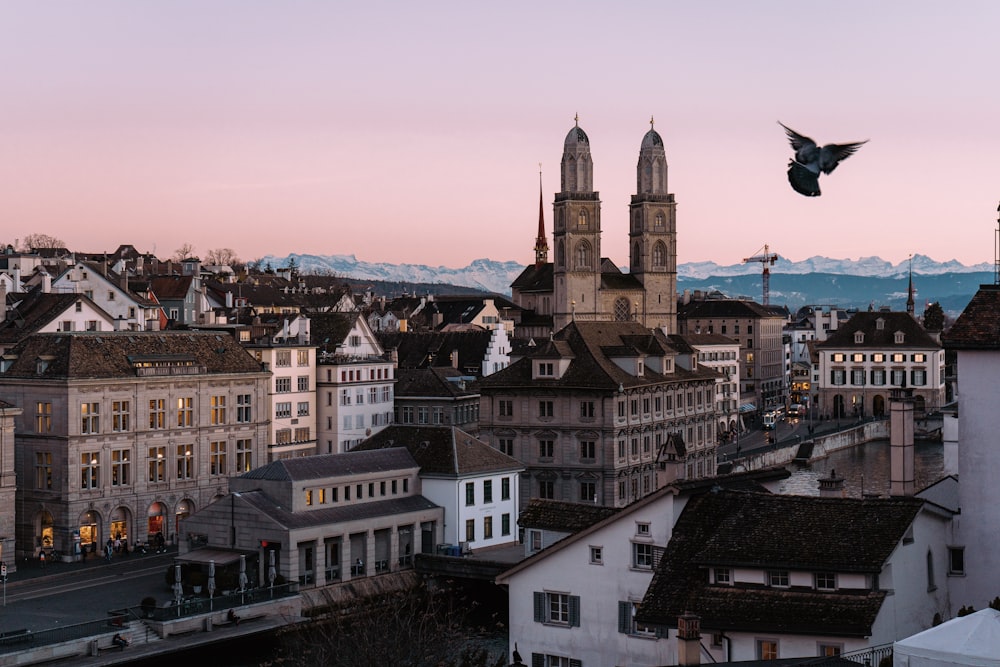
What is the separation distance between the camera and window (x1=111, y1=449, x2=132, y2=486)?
7363 centimetres

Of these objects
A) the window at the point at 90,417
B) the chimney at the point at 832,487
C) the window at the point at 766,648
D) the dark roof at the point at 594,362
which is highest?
the dark roof at the point at 594,362

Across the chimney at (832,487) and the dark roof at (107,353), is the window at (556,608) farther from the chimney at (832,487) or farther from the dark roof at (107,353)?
the dark roof at (107,353)

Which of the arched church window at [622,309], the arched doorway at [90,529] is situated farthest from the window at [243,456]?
the arched church window at [622,309]

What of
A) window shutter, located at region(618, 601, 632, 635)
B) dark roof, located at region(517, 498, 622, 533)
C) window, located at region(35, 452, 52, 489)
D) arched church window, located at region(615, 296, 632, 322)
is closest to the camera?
window shutter, located at region(618, 601, 632, 635)

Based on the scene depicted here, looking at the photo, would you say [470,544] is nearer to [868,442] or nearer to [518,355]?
[518,355]

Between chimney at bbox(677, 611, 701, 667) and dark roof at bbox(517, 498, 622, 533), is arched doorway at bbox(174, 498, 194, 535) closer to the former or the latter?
dark roof at bbox(517, 498, 622, 533)

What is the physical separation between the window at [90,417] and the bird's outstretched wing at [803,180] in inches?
1870

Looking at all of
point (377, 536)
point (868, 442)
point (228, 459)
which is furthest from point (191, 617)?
point (868, 442)

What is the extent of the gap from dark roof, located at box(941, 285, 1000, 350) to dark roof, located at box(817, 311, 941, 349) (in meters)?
131

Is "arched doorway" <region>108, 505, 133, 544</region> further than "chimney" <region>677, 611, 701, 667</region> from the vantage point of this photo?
→ Yes

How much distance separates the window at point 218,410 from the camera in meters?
80.9

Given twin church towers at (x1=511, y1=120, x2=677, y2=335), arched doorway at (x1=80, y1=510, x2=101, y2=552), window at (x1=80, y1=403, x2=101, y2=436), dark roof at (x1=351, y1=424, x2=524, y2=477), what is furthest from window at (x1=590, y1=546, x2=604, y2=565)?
twin church towers at (x1=511, y1=120, x2=677, y2=335)

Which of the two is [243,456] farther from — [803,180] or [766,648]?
[803,180]

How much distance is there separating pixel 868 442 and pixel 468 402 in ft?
225
